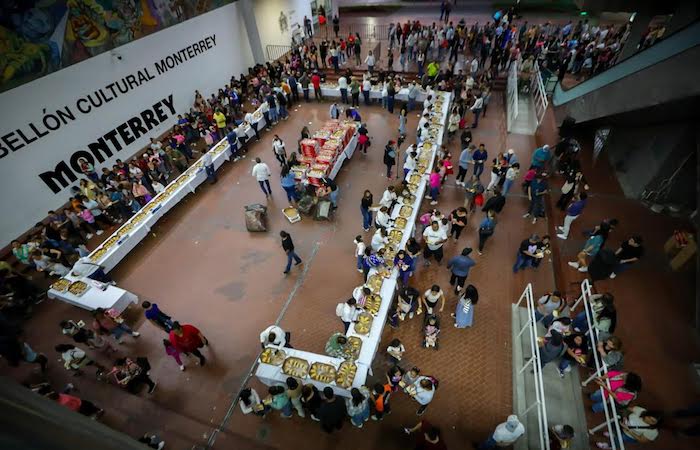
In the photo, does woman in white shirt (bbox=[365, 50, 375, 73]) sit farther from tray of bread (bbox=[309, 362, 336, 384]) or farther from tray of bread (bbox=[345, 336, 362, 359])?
tray of bread (bbox=[309, 362, 336, 384])

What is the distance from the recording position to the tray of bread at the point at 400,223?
9.03 meters

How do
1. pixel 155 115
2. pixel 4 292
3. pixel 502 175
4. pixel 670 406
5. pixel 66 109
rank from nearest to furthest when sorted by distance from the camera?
pixel 670 406, pixel 4 292, pixel 502 175, pixel 66 109, pixel 155 115

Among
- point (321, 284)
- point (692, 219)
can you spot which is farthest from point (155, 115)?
point (692, 219)

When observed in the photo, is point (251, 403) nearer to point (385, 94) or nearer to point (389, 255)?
point (389, 255)

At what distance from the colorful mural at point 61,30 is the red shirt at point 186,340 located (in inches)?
341

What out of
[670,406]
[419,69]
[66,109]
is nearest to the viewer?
[670,406]

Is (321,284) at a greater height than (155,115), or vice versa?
(155,115)

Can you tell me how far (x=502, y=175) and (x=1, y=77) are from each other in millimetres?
14140

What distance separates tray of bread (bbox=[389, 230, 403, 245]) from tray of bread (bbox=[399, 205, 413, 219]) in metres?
0.65

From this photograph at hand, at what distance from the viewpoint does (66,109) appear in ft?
36.8

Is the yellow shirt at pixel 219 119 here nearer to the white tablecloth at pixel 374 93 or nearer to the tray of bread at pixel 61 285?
the white tablecloth at pixel 374 93

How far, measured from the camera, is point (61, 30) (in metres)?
10.1

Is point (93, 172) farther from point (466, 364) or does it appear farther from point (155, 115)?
point (466, 364)

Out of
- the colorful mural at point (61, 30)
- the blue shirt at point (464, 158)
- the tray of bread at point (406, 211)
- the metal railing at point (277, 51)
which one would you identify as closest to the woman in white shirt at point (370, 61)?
the metal railing at point (277, 51)
